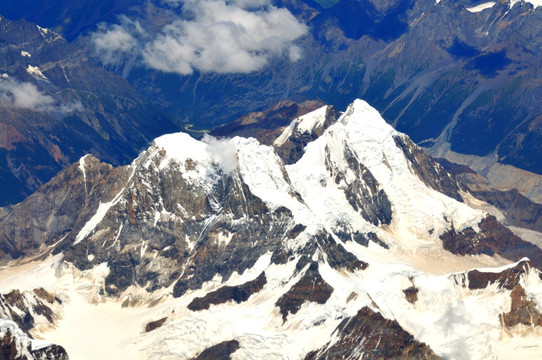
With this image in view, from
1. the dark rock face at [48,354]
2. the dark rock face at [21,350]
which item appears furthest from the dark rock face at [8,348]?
the dark rock face at [48,354]

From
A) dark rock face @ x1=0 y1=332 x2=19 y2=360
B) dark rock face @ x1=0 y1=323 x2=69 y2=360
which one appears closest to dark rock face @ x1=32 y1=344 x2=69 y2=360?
dark rock face @ x1=0 y1=323 x2=69 y2=360

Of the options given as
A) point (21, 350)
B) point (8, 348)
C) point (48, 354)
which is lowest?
point (48, 354)

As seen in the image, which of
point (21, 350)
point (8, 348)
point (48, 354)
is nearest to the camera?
point (8, 348)

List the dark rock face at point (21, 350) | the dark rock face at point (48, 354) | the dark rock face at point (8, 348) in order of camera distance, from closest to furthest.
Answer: the dark rock face at point (8, 348) < the dark rock face at point (21, 350) < the dark rock face at point (48, 354)

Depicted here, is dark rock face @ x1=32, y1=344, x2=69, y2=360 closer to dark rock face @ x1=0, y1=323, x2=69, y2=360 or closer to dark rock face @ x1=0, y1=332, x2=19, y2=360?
dark rock face @ x1=0, y1=323, x2=69, y2=360

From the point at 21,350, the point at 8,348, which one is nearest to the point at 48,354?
the point at 21,350

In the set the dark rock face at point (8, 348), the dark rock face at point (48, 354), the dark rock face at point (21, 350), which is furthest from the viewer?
the dark rock face at point (48, 354)

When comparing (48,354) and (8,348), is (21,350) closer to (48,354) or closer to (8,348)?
(8,348)

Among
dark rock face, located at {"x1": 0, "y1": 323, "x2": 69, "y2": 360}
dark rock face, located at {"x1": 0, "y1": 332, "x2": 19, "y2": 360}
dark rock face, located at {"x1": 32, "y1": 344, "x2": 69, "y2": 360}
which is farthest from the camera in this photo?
dark rock face, located at {"x1": 32, "y1": 344, "x2": 69, "y2": 360}

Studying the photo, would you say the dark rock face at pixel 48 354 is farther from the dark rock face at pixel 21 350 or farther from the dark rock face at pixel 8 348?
the dark rock face at pixel 8 348
